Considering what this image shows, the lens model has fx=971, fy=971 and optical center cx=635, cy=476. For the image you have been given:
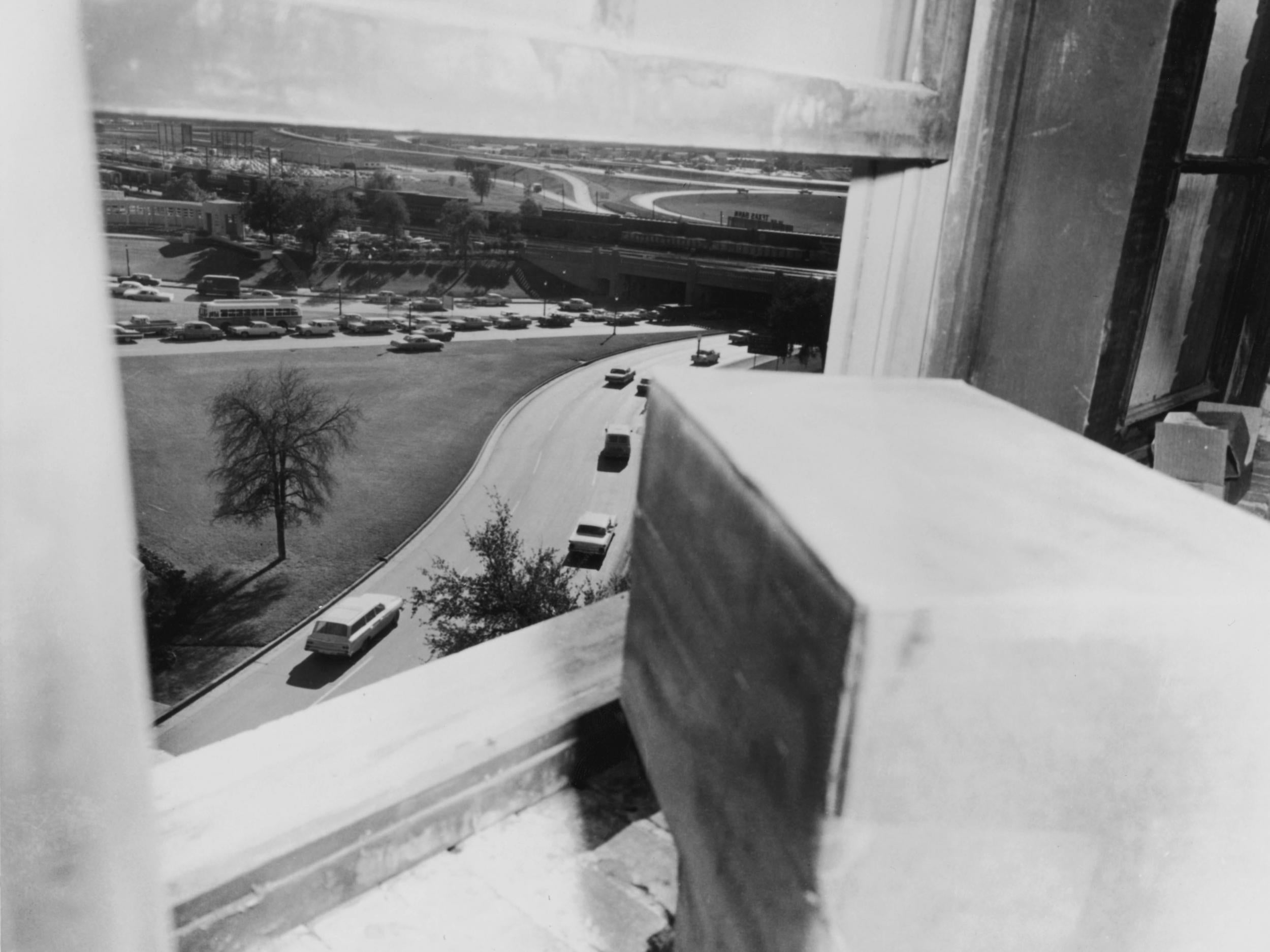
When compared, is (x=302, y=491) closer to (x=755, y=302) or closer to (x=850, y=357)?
(x=755, y=302)

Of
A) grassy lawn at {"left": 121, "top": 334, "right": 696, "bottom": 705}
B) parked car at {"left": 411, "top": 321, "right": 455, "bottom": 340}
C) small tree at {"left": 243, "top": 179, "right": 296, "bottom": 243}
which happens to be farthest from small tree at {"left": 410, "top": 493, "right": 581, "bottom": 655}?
small tree at {"left": 243, "top": 179, "right": 296, "bottom": 243}

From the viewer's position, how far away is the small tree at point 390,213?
19.6 metres

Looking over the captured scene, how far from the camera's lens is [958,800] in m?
0.37

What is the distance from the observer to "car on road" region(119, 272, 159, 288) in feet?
63.7

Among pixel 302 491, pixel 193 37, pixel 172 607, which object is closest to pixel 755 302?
pixel 302 491

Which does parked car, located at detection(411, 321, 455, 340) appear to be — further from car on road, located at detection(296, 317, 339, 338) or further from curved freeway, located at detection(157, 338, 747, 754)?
curved freeway, located at detection(157, 338, 747, 754)

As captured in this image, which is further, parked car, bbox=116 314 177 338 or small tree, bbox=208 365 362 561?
parked car, bbox=116 314 177 338

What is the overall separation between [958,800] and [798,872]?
74 mm

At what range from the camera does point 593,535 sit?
21.6m

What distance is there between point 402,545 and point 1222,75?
19586 mm

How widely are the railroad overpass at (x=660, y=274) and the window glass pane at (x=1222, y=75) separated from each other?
616 inches

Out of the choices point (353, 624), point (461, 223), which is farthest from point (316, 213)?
point (353, 624)

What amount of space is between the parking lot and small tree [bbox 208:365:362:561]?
1261 millimetres

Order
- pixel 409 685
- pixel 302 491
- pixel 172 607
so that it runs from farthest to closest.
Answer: pixel 302 491 < pixel 172 607 < pixel 409 685
